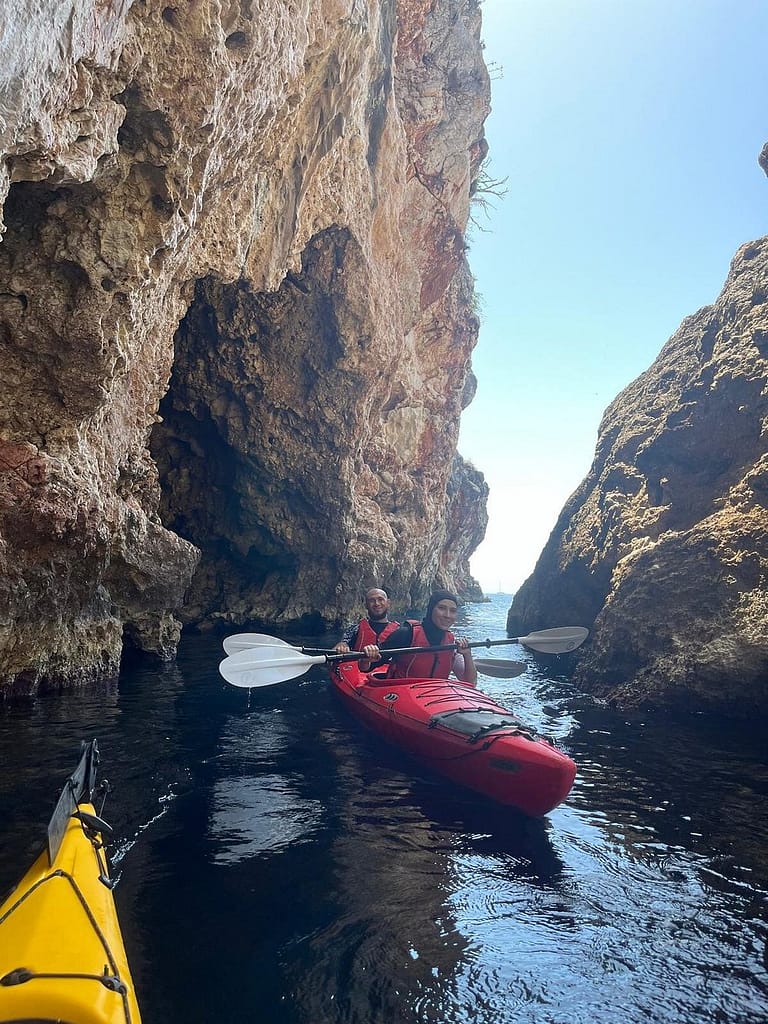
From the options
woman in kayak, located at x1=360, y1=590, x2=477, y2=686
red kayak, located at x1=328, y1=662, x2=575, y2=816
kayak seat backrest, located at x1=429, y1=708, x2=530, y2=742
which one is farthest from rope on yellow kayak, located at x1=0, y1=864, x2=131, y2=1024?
woman in kayak, located at x1=360, y1=590, x2=477, y2=686

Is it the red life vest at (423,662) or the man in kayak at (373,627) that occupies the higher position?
the man in kayak at (373,627)

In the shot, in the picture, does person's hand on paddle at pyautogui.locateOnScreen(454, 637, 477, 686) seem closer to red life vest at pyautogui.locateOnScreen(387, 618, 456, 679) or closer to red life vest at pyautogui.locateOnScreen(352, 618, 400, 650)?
red life vest at pyautogui.locateOnScreen(387, 618, 456, 679)

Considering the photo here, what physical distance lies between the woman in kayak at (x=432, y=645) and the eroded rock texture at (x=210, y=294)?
13.2ft

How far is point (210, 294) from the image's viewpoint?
1209cm

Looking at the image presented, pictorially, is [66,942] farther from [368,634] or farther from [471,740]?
[368,634]

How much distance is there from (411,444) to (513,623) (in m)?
8.32

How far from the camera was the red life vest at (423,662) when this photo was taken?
6.74m

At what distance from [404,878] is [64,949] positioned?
7.08ft

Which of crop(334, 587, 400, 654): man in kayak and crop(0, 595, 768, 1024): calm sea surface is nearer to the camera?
crop(0, 595, 768, 1024): calm sea surface

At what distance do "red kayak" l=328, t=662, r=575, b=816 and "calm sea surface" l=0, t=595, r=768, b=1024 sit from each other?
0.23m

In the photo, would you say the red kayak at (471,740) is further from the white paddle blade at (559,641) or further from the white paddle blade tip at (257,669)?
the white paddle blade at (559,641)

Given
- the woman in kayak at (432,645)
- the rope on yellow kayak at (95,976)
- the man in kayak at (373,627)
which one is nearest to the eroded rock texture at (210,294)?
the man in kayak at (373,627)

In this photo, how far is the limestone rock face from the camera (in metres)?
7.73

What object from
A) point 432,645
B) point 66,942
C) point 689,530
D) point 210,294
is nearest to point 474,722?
point 432,645
